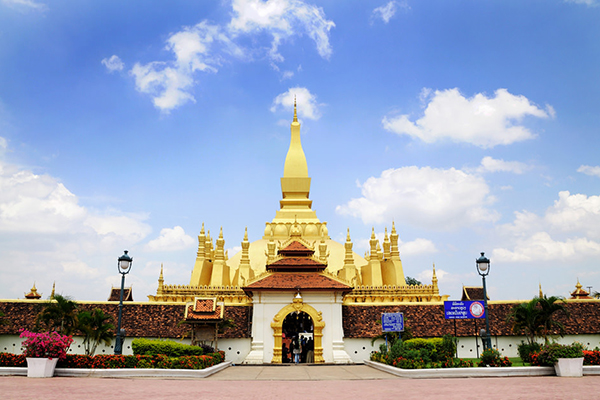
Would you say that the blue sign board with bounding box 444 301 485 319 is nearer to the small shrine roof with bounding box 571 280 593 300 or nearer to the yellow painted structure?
the yellow painted structure

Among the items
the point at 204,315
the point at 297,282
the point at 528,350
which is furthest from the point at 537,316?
the point at 204,315

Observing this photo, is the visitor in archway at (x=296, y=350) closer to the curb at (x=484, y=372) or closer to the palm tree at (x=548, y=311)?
the curb at (x=484, y=372)

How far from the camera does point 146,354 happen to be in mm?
19609

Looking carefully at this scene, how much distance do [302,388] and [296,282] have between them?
10.9 m

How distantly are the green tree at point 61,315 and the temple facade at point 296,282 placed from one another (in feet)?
17.2

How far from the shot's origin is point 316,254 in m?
41.1

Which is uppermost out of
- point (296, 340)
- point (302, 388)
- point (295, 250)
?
point (295, 250)

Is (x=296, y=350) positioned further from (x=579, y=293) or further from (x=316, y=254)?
(x=579, y=293)

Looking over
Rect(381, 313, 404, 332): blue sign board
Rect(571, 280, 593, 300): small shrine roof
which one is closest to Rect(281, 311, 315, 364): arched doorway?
Rect(381, 313, 404, 332): blue sign board

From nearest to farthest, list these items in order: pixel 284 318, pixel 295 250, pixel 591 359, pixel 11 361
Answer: pixel 11 361 < pixel 591 359 < pixel 284 318 < pixel 295 250

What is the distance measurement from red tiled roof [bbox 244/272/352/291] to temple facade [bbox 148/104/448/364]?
0.16 feet

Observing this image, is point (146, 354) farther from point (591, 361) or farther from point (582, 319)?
point (582, 319)

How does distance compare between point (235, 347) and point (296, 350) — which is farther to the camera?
point (296, 350)

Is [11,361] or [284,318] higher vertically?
[284,318]
